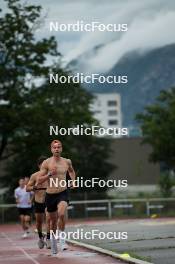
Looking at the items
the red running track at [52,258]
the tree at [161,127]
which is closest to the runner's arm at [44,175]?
the red running track at [52,258]

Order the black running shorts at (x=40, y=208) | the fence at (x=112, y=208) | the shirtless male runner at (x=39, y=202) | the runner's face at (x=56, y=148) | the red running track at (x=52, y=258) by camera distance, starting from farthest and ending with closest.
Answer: the fence at (x=112, y=208), the black running shorts at (x=40, y=208), the shirtless male runner at (x=39, y=202), the runner's face at (x=56, y=148), the red running track at (x=52, y=258)

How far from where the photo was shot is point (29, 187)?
16.6 meters

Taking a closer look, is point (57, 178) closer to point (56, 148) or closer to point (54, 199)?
point (54, 199)

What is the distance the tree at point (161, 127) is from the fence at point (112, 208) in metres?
38.1

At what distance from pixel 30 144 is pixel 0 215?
789 centimetres

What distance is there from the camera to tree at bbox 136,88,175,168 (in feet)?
261

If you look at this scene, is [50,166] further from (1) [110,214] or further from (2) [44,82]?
(2) [44,82]

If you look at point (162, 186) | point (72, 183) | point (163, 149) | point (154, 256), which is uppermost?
point (163, 149)

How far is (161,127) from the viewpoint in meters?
80.2

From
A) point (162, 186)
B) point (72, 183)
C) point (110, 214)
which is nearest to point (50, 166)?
point (72, 183)

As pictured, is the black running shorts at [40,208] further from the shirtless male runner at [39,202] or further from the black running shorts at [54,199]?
the black running shorts at [54,199]

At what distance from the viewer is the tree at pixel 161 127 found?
7962cm

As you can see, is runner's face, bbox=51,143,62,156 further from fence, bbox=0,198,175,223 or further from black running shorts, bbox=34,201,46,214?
fence, bbox=0,198,175,223

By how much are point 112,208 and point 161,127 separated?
39.5 metres
